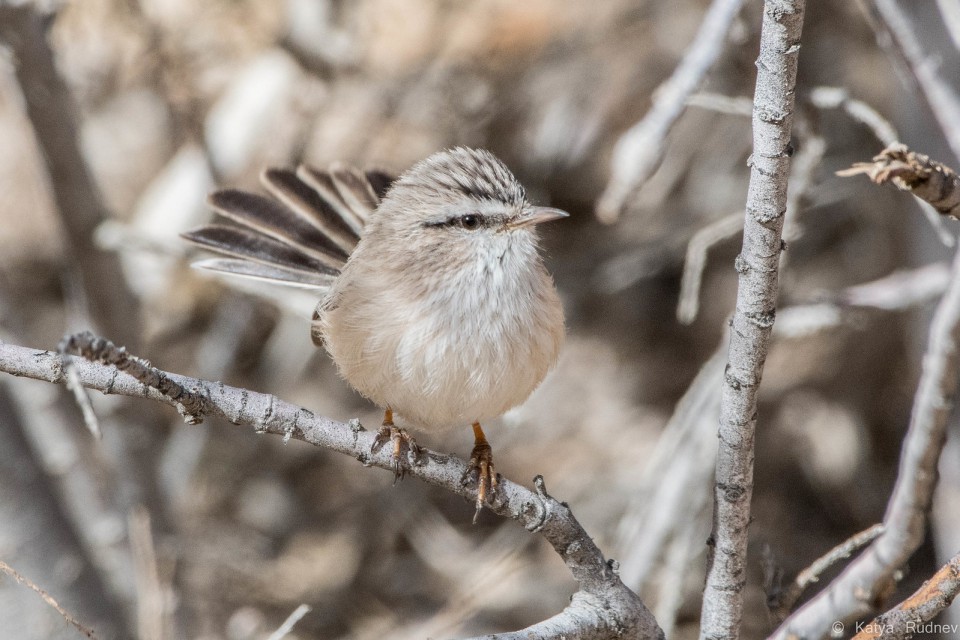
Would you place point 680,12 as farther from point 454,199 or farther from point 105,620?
point 105,620

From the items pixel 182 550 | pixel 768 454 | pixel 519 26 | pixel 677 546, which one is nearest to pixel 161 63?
pixel 519 26

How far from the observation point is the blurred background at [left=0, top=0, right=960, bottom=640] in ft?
15.4

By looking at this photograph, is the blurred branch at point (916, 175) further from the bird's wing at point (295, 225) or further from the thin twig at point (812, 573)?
the bird's wing at point (295, 225)

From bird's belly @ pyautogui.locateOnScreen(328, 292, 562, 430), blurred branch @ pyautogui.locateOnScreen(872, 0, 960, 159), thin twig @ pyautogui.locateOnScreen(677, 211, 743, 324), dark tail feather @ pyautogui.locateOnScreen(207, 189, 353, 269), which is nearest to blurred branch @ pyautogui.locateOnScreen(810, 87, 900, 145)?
blurred branch @ pyautogui.locateOnScreen(872, 0, 960, 159)

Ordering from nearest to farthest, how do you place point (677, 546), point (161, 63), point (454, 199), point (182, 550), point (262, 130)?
point (454, 199)
point (677, 546)
point (182, 550)
point (161, 63)
point (262, 130)

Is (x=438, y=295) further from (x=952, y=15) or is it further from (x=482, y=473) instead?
(x=952, y=15)

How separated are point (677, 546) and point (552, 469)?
143cm

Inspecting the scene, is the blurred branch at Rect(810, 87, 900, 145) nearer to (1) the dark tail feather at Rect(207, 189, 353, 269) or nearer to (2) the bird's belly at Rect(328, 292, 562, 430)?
(2) the bird's belly at Rect(328, 292, 562, 430)

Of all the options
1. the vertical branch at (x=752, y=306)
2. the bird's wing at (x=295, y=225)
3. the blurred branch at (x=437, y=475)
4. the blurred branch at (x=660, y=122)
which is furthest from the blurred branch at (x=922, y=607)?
the bird's wing at (x=295, y=225)

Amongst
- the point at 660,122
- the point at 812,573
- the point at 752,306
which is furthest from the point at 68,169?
the point at 812,573

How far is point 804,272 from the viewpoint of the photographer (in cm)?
508

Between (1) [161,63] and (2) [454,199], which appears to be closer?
(2) [454,199]

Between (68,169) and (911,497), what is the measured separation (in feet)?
10.3

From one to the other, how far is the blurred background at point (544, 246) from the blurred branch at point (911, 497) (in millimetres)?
2135
